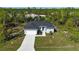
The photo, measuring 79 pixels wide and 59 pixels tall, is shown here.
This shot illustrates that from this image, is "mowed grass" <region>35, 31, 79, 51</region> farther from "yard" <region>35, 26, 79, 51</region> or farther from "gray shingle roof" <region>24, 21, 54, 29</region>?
"gray shingle roof" <region>24, 21, 54, 29</region>

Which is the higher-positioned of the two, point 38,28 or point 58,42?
point 38,28

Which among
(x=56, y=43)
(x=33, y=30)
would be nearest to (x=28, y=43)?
(x=33, y=30)

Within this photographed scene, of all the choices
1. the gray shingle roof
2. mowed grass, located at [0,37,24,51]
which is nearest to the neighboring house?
the gray shingle roof

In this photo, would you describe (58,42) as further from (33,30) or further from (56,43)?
(33,30)

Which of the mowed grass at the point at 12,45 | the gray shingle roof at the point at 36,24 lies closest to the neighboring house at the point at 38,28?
the gray shingle roof at the point at 36,24
